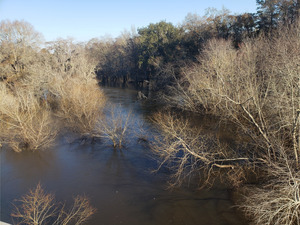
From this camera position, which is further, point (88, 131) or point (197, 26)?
point (197, 26)

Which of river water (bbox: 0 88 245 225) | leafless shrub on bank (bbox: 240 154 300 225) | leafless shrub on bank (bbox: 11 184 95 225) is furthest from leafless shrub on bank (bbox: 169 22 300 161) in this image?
leafless shrub on bank (bbox: 11 184 95 225)

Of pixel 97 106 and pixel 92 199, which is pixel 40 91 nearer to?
pixel 97 106

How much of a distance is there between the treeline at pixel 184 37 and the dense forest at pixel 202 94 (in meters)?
0.18

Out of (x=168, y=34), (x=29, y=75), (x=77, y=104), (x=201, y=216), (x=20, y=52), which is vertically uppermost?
(x=168, y=34)

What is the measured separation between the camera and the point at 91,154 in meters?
14.6

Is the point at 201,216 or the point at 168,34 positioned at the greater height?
the point at 168,34

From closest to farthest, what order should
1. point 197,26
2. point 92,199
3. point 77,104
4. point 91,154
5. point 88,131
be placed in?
point 92,199 → point 91,154 → point 88,131 → point 77,104 → point 197,26

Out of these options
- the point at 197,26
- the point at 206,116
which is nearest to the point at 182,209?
the point at 206,116

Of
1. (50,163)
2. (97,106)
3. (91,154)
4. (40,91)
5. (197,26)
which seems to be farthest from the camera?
(197,26)

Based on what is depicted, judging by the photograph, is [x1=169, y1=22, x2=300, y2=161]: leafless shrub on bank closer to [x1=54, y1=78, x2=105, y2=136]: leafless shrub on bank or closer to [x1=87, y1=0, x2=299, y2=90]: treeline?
[x1=87, y1=0, x2=299, y2=90]: treeline

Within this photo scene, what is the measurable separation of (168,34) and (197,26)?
6.60 meters

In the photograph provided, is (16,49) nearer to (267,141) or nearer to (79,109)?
(79,109)

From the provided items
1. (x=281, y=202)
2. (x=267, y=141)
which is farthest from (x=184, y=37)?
(x=281, y=202)

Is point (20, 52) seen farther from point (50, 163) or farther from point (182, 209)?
point (182, 209)
